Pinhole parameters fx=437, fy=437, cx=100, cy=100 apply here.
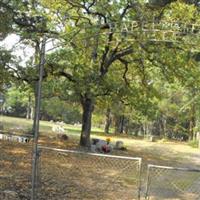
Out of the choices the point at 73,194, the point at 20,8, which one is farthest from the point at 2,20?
the point at 73,194

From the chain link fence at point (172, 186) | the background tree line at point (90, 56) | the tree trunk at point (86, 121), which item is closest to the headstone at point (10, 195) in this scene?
the chain link fence at point (172, 186)

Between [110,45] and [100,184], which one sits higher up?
[110,45]

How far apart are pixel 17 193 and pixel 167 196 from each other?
3847mm

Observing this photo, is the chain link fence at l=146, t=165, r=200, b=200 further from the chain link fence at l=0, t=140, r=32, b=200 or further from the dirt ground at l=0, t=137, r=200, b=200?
the chain link fence at l=0, t=140, r=32, b=200

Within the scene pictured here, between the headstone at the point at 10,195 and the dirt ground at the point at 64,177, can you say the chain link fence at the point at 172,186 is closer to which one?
the dirt ground at the point at 64,177

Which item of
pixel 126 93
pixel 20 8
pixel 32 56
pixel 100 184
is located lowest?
pixel 100 184

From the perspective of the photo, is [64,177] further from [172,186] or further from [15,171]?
[172,186]

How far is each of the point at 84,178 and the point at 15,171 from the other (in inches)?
79.4

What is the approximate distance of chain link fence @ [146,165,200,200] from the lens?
36.3 ft

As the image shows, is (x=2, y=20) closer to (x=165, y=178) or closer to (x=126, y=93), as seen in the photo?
(x=165, y=178)

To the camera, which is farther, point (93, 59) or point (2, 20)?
point (93, 59)

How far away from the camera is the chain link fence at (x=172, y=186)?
11049 millimetres

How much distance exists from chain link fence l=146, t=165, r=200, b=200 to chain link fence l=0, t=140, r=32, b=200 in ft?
9.22

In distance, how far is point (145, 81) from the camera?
80.6 feet
